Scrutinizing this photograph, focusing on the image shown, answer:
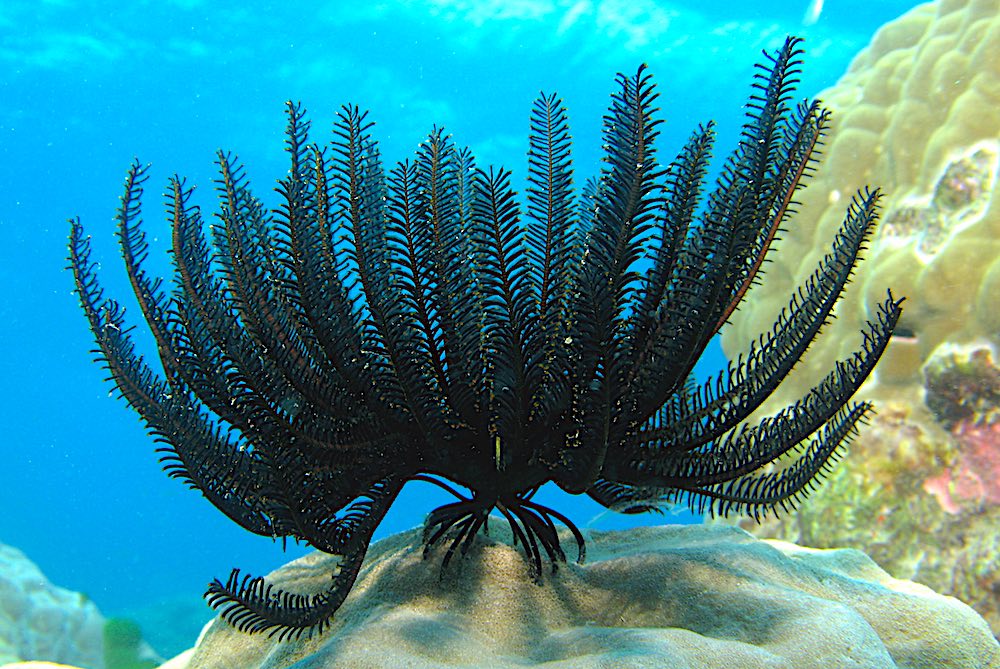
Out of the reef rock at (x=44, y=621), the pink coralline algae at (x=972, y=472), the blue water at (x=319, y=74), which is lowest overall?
the reef rock at (x=44, y=621)

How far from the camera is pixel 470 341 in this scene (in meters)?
2.54

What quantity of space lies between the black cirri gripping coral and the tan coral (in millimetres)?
3310

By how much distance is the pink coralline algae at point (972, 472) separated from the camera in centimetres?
494

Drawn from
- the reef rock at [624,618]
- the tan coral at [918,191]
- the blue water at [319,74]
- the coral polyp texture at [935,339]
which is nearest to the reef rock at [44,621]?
the reef rock at [624,618]

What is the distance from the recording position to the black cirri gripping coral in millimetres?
2383

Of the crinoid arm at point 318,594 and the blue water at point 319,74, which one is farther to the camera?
the blue water at point 319,74

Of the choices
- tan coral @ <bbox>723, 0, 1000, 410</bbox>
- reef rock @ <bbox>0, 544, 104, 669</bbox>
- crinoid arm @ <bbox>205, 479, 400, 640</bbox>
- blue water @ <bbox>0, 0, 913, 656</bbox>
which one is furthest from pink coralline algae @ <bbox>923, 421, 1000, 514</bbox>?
reef rock @ <bbox>0, 544, 104, 669</bbox>

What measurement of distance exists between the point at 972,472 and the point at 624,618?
3988 mm

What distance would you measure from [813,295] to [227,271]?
2.46m

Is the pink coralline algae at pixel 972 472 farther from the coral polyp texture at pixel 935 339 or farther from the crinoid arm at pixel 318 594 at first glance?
the crinoid arm at pixel 318 594

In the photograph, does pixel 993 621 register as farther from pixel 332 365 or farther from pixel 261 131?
pixel 261 131

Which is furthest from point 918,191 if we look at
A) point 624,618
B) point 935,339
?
point 624,618

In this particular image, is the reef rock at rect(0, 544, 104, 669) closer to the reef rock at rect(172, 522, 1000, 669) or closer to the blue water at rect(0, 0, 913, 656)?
the reef rock at rect(172, 522, 1000, 669)

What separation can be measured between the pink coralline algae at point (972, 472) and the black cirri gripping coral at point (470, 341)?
3054mm
